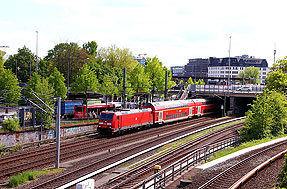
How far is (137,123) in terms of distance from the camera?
45312 mm

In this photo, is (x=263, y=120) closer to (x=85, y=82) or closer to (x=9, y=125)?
(x=9, y=125)

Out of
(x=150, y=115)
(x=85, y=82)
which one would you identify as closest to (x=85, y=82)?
(x=85, y=82)

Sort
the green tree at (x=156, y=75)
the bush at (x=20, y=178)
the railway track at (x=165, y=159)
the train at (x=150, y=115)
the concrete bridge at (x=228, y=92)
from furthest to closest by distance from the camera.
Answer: the green tree at (x=156, y=75) < the concrete bridge at (x=228, y=92) < the train at (x=150, y=115) < the bush at (x=20, y=178) < the railway track at (x=165, y=159)

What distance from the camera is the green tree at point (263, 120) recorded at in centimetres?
3672

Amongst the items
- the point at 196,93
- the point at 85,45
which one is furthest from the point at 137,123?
the point at 85,45

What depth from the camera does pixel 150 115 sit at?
48375 mm

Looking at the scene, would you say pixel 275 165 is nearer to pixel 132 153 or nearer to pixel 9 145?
pixel 132 153

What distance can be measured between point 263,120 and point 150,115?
1719 cm

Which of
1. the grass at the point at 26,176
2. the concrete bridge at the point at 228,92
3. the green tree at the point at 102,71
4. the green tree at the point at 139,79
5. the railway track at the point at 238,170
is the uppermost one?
the green tree at the point at 102,71

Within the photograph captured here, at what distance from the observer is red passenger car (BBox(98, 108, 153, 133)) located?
132 feet

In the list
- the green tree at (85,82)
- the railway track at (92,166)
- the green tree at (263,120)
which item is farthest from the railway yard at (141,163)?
the green tree at (85,82)

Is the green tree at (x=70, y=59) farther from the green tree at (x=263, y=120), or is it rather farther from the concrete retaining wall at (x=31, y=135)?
the green tree at (x=263, y=120)

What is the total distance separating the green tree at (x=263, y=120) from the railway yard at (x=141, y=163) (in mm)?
2420

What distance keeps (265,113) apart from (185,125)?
62.5 feet
